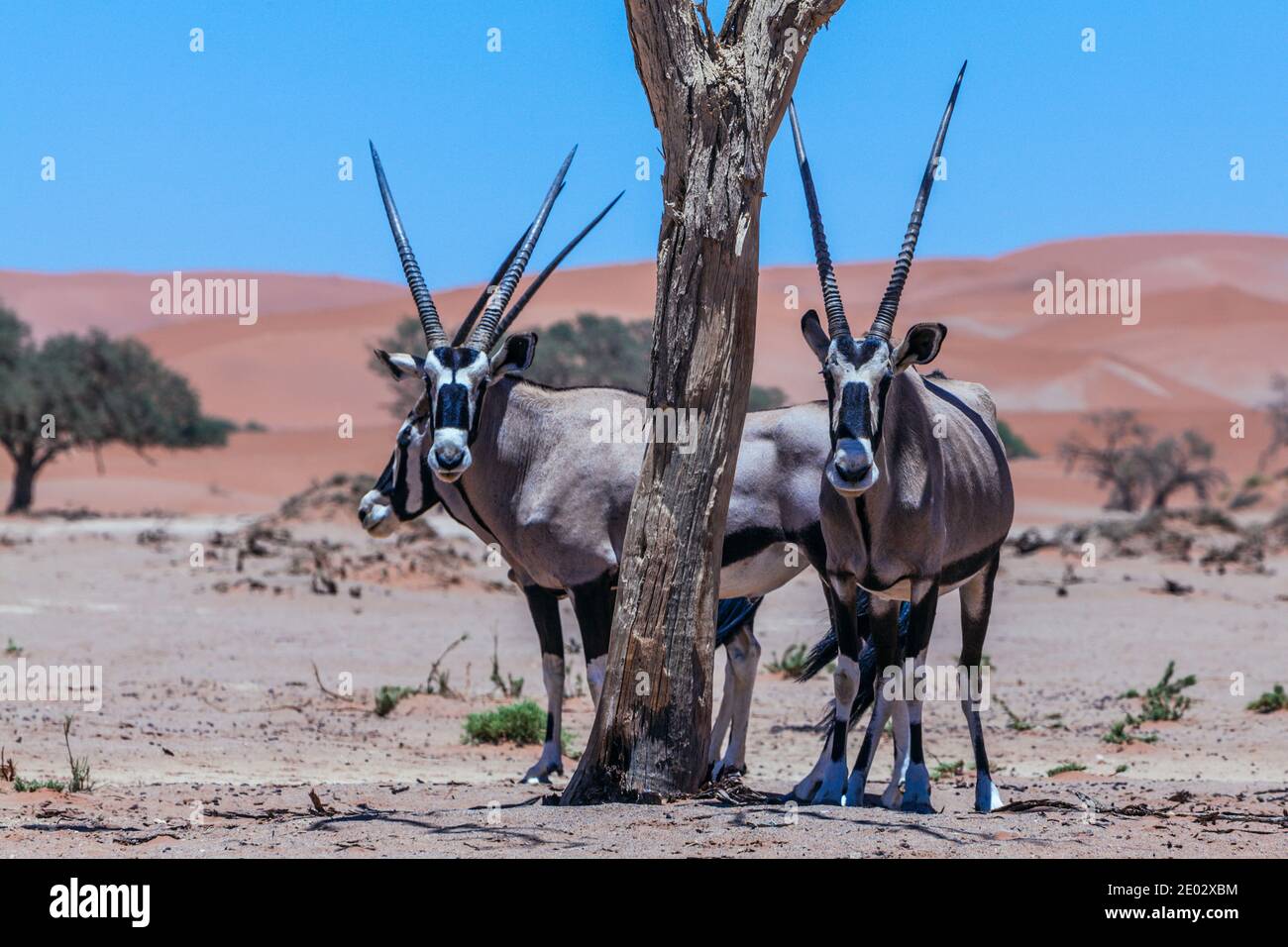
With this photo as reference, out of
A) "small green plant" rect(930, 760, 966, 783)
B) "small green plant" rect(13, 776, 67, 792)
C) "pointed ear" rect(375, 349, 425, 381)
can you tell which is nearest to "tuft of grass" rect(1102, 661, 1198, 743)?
"small green plant" rect(930, 760, 966, 783)

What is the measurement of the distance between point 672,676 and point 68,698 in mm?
5979

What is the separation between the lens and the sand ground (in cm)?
628

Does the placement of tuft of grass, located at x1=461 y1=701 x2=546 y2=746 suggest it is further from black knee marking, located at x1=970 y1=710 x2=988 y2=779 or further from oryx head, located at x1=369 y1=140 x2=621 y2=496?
black knee marking, located at x1=970 y1=710 x2=988 y2=779

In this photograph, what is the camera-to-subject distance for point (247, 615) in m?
16.2

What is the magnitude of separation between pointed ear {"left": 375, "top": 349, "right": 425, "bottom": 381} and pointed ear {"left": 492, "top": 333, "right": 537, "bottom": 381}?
0.39m

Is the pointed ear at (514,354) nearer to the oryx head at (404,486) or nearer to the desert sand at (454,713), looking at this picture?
the oryx head at (404,486)

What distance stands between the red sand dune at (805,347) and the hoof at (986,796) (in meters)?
31.5

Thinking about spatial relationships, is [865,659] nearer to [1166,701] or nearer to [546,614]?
[546,614]

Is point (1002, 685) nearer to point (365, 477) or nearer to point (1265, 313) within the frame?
point (365, 477)

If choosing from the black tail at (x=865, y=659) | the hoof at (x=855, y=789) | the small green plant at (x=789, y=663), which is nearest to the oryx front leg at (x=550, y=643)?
the black tail at (x=865, y=659)

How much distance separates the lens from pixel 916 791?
24.7 ft

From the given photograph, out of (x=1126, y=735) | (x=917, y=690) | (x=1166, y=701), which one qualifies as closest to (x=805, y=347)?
(x=1166, y=701)

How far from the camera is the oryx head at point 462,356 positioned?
26.9 ft
